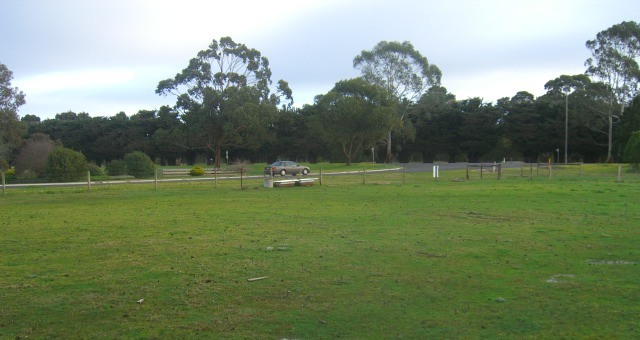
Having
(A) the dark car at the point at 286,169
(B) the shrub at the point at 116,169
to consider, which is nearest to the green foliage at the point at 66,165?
(B) the shrub at the point at 116,169

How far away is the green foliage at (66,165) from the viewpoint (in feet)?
119

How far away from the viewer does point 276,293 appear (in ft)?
22.5

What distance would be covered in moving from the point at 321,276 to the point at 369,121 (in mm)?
51520

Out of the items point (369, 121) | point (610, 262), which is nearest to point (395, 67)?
point (369, 121)

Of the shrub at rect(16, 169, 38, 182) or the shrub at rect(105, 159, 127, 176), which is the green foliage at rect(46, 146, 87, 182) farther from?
the shrub at rect(105, 159, 127, 176)

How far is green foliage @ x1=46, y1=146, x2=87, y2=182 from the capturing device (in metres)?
36.1

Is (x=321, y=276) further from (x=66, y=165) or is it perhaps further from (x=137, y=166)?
(x=137, y=166)

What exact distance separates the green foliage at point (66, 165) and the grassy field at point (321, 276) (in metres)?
22.6

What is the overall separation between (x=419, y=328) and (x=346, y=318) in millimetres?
818

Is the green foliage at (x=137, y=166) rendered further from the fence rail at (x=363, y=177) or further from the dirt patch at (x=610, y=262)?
the dirt patch at (x=610, y=262)

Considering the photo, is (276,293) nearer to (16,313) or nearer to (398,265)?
(398,265)

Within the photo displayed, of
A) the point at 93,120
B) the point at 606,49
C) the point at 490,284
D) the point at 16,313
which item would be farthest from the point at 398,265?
the point at 93,120

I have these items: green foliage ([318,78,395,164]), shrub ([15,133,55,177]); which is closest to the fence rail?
shrub ([15,133,55,177])

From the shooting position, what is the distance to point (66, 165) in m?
37.0
